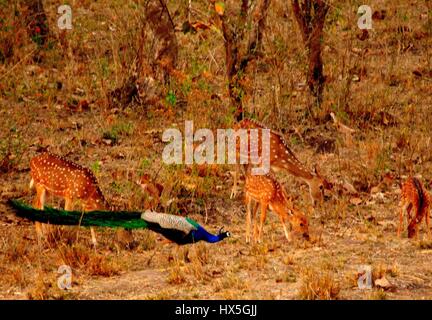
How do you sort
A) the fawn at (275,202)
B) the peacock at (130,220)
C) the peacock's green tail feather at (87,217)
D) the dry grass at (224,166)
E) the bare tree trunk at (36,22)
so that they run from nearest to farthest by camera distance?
the dry grass at (224,166) → the peacock at (130,220) → the peacock's green tail feather at (87,217) → the fawn at (275,202) → the bare tree trunk at (36,22)

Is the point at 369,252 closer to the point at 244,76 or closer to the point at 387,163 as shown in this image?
the point at 387,163

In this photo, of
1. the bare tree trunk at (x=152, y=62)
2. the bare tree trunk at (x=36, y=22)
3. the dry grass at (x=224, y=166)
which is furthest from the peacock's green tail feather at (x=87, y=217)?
the bare tree trunk at (x=36, y=22)

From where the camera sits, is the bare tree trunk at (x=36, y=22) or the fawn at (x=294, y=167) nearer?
the fawn at (x=294, y=167)

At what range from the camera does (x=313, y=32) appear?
1269 centimetres

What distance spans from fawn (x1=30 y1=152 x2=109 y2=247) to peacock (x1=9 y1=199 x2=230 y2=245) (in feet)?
1.52

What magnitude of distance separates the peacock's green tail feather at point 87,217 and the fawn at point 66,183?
17.5 inches

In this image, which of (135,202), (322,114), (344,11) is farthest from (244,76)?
(344,11)

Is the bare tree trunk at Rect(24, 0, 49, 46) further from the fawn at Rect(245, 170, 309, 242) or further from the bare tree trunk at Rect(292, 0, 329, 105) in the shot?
the fawn at Rect(245, 170, 309, 242)

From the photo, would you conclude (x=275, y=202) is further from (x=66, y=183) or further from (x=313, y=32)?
(x=313, y=32)

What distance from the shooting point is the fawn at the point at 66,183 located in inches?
352

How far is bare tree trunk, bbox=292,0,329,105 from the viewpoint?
41.6ft

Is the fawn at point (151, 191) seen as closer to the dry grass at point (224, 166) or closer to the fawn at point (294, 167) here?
the dry grass at point (224, 166)

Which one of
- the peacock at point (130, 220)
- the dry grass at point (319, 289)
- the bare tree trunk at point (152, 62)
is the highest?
the bare tree trunk at point (152, 62)
